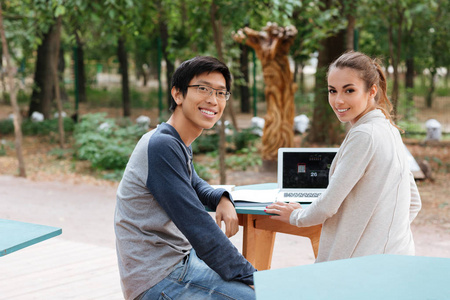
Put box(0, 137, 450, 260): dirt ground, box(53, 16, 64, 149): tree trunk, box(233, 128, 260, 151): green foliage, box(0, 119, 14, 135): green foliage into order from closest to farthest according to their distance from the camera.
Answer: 1. box(0, 137, 450, 260): dirt ground
2. box(233, 128, 260, 151): green foliage
3. box(53, 16, 64, 149): tree trunk
4. box(0, 119, 14, 135): green foliage

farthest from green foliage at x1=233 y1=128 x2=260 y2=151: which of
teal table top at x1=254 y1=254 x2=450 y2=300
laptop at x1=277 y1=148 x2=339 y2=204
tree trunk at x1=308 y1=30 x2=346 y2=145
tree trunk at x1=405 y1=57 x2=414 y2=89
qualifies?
teal table top at x1=254 y1=254 x2=450 y2=300

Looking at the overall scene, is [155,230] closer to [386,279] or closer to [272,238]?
[386,279]

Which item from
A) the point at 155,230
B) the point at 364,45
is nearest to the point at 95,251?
the point at 155,230

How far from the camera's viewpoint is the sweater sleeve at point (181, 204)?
7.63 feet

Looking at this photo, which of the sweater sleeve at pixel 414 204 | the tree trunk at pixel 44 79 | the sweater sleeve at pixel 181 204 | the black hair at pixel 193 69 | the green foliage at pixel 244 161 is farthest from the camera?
the tree trunk at pixel 44 79

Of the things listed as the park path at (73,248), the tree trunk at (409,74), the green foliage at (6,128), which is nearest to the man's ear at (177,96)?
the park path at (73,248)

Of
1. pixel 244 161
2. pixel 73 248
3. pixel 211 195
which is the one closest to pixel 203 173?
pixel 244 161

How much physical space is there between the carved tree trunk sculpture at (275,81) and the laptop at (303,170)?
20.5ft

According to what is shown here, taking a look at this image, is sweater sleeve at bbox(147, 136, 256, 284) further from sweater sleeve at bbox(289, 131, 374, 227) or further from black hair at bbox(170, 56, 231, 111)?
sweater sleeve at bbox(289, 131, 374, 227)

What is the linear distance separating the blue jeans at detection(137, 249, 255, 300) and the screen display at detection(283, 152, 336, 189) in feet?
3.71

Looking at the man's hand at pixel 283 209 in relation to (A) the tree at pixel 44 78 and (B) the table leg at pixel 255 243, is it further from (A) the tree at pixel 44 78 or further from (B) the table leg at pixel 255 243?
(A) the tree at pixel 44 78

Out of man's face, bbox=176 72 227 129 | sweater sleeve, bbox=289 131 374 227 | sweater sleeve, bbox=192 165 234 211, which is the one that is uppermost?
man's face, bbox=176 72 227 129

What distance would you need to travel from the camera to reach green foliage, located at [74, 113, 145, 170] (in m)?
10.5

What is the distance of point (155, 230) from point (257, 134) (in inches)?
438
